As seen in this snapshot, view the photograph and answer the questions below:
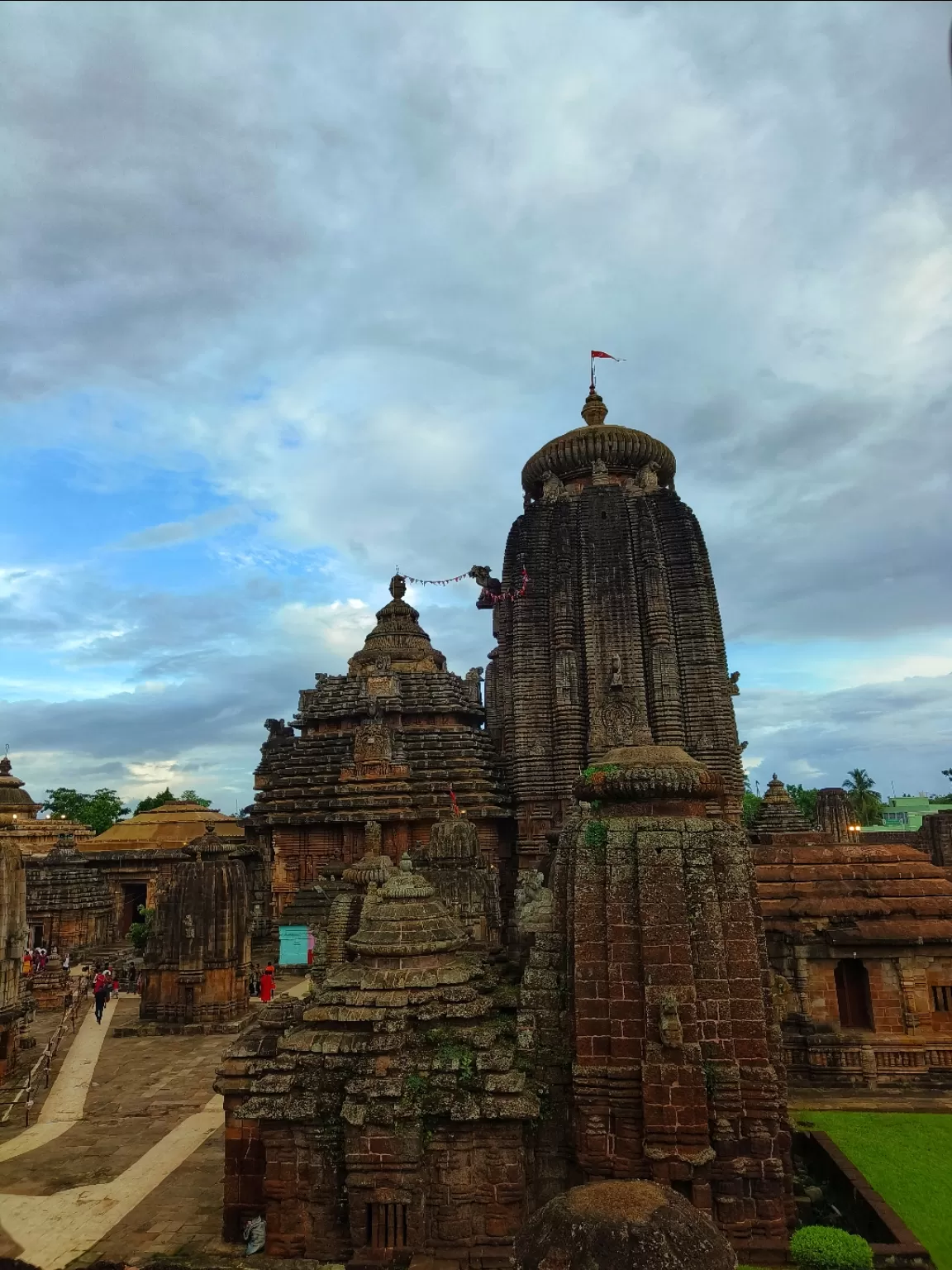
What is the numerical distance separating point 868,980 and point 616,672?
54.5 ft

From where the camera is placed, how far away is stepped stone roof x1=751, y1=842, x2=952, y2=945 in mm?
14805

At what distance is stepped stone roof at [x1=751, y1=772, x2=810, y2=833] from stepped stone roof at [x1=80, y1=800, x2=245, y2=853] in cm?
2830

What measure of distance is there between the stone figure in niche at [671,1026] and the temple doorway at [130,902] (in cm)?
4018

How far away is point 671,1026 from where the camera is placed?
7.99 metres

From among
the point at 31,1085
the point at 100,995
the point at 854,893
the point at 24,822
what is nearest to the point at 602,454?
the point at 854,893

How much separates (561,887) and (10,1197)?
862cm

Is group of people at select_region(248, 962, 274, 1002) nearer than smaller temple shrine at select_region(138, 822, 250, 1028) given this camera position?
No

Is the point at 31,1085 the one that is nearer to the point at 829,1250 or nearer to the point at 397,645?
the point at 829,1250

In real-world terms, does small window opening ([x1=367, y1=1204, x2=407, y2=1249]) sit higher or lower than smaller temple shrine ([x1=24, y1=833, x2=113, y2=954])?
lower

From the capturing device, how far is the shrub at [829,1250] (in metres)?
7.06

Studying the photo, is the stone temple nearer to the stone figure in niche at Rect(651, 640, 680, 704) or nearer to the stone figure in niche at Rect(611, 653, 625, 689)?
the stone figure in niche at Rect(611, 653, 625, 689)

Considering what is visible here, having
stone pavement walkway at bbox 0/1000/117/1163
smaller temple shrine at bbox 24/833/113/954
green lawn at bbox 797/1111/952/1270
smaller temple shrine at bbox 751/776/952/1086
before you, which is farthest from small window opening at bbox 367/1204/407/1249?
smaller temple shrine at bbox 24/833/113/954

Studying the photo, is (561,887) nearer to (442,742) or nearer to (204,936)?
(204,936)

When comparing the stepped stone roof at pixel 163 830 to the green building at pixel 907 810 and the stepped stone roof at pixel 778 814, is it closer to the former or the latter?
the stepped stone roof at pixel 778 814
